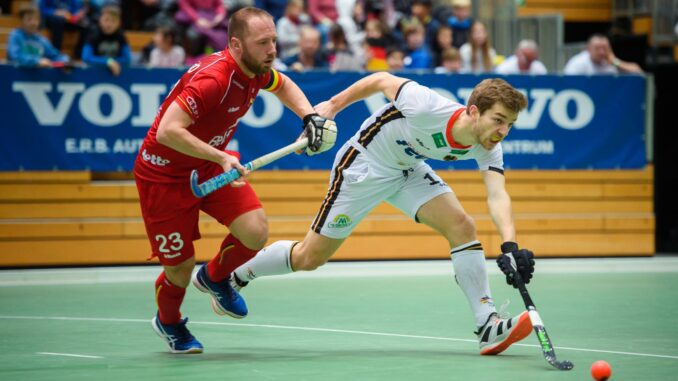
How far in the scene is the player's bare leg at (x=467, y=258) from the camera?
6.03 meters

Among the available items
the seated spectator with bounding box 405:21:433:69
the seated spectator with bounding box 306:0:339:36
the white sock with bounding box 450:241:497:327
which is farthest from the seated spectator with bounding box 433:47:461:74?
the white sock with bounding box 450:241:497:327

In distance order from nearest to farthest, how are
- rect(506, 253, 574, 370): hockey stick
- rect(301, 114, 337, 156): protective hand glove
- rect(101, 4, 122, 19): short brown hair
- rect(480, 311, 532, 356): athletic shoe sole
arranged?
1. rect(506, 253, 574, 370): hockey stick
2. rect(480, 311, 532, 356): athletic shoe sole
3. rect(301, 114, 337, 156): protective hand glove
4. rect(101, 4, 122, 19): short brown hair

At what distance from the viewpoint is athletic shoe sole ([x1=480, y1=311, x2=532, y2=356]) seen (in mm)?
5750

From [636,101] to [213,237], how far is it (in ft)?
16.9

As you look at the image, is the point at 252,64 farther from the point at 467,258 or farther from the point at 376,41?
the point at 376,41

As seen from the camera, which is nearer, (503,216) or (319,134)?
(503,216)

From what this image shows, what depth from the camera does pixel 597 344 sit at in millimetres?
6395

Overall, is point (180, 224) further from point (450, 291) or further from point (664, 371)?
point (450, 291)

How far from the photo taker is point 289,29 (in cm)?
1278

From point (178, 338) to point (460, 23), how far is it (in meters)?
8.46

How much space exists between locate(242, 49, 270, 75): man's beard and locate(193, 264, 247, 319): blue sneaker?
1335 millimetres

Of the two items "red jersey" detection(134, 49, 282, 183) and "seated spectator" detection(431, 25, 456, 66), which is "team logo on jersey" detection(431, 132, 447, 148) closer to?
"red jersey" detection(134, 49, 282, 183)

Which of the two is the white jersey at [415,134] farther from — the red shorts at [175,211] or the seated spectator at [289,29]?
the seated spectator at [289,29]

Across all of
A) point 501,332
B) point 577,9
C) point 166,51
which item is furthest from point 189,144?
point 577,9
